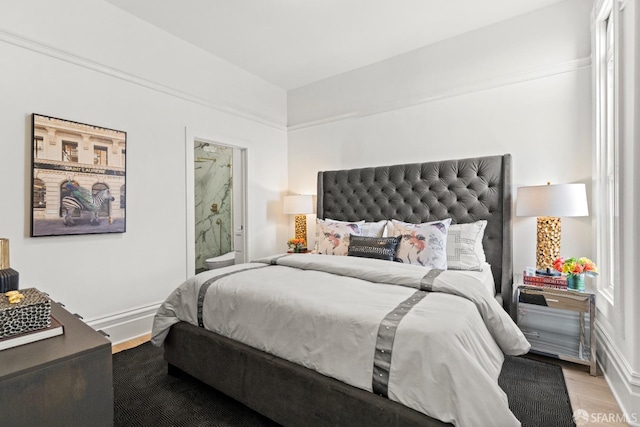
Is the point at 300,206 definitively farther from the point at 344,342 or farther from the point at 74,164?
the point at 344,342

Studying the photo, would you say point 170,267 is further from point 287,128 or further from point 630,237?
point 630,237

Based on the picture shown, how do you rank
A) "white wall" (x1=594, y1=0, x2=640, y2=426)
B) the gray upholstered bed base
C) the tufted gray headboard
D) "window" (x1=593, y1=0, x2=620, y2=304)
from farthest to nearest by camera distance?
the tufted gray headboard < "window" (x1=593, y1=0, x2=620, y2=304) < "white wall" (x1=594, y1=0, x2=640, y2=426) < the gray upholstered bed base

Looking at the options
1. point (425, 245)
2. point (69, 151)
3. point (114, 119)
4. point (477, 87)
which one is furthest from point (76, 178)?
point (477, 87)

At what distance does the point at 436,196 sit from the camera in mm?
3244

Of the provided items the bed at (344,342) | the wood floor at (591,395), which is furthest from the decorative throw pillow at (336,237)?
the wood floor at (591,395)

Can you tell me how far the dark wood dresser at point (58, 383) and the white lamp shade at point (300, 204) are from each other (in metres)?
3.03

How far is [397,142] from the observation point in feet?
12.0

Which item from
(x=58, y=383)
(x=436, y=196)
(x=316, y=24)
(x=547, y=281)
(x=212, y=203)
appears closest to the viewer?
(x=58, y=383)

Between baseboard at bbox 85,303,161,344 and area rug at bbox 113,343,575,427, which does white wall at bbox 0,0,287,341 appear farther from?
area rug at bbox 113,343,575,427

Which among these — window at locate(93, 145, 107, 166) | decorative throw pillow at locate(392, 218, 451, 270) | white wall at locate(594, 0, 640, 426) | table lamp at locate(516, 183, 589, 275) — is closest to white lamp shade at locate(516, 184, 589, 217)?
table lamp at locate(516, 183, 589, 275)

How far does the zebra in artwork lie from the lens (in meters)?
2.47

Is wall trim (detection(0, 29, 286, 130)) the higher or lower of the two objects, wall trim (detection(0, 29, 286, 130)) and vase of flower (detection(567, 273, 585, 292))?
the higher

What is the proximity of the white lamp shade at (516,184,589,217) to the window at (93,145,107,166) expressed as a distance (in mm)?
3489

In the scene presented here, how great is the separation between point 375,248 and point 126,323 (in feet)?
7.63
